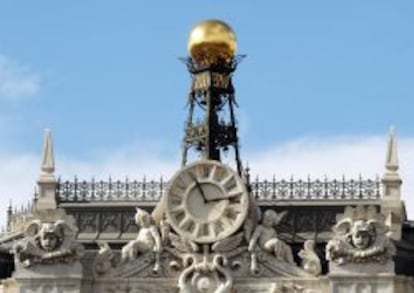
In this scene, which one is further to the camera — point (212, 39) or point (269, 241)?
point (212, 39)

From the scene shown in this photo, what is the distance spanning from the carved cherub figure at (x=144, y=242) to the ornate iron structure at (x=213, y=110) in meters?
7.07

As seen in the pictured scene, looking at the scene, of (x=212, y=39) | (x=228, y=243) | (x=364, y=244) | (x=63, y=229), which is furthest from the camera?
(x=212, y=39)

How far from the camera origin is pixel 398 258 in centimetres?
6700

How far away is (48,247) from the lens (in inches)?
2569

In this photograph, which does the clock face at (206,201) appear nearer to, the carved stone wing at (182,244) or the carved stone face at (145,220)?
the carved stone wing at (182,244)

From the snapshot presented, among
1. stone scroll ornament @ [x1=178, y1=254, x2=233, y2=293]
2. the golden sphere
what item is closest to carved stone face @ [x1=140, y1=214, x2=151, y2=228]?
stone scroll ornament @ [x1=178, y1=254, x2=233, y2=293]

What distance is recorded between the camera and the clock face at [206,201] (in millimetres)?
65375

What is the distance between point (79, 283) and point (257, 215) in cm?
541

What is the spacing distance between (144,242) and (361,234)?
6.21 metres

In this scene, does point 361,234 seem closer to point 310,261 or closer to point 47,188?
point 310,261

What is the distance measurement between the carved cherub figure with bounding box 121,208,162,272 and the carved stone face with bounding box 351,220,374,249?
552 cm

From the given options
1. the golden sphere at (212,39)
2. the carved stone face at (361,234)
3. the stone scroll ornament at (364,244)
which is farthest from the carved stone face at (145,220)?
the golden sphere at (212,39)

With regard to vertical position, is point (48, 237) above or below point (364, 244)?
above

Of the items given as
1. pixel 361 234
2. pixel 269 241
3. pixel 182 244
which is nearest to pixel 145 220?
pixel 182 244
